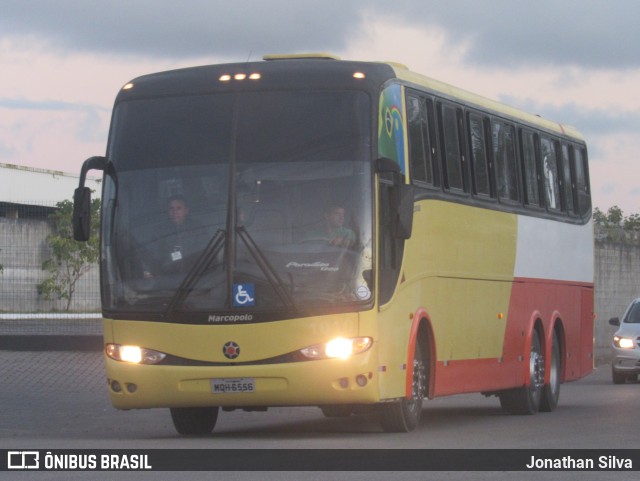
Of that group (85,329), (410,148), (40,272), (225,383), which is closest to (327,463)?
(225,383)

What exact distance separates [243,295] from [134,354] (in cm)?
129

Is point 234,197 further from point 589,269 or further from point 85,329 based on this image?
point 85,329

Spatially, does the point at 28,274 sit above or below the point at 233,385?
above

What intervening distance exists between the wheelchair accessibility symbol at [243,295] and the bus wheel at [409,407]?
6.40ft

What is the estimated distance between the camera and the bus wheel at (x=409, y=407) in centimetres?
1628

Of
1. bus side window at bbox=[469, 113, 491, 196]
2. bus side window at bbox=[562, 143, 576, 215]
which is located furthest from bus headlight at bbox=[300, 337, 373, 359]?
bus side window at bbox=[562, 143, 576, 215]

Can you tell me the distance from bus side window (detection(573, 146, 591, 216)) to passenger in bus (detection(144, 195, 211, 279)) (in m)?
10.1

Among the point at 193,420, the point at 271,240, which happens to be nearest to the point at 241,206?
the point at 271,240

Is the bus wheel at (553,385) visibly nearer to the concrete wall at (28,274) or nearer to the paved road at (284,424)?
the paved road at (284,424)

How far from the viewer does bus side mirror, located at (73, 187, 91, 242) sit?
15695 millimetres

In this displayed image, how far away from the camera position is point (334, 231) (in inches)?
601

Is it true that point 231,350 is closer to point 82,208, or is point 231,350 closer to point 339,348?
point 339,348

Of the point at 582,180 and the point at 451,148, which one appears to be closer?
the point at 451,148

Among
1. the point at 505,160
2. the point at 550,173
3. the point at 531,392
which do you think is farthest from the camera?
the point at 550,173
